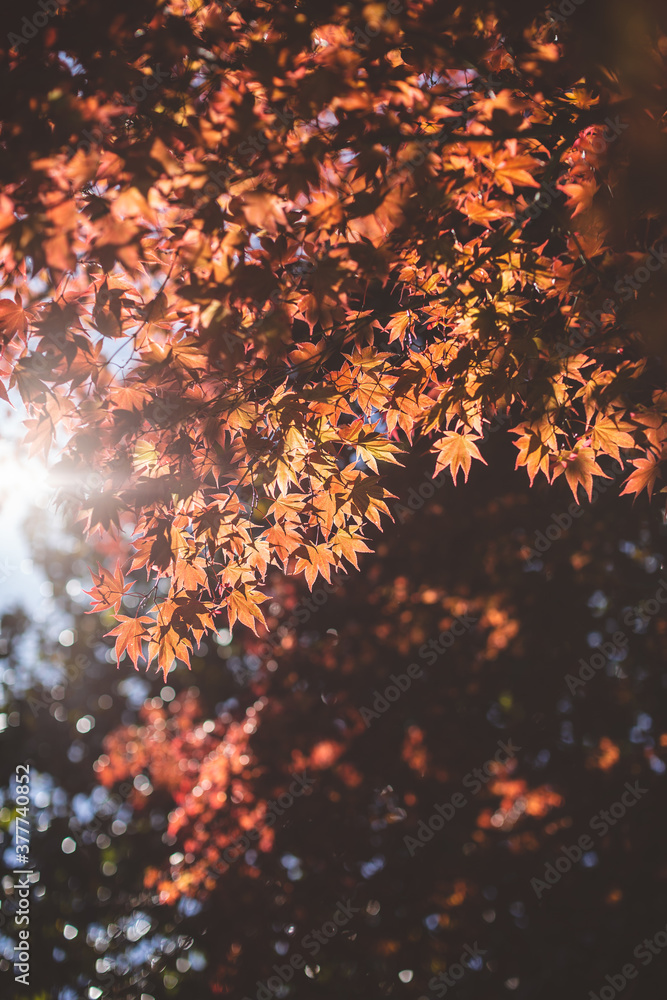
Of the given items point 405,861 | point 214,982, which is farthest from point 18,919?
point 405,861

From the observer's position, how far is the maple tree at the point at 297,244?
165 cm

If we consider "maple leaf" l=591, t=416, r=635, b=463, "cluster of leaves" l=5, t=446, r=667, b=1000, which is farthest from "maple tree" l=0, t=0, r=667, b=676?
"cluster of leaves" l=5, t=446, r=667, b=1000

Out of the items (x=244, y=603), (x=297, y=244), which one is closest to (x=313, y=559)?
(x=244, y=603)

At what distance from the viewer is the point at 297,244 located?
6.57 feet

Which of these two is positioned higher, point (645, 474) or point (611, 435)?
point (611, 435)

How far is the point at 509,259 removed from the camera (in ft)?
7.44

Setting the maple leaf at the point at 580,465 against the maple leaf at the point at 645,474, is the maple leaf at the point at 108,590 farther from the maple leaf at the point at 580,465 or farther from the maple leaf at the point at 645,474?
the maple leaf at the point at 645,474

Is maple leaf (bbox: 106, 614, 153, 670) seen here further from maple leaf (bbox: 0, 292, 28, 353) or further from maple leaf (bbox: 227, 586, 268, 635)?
maple leaf (bbox: 0, 292, 28, 353)

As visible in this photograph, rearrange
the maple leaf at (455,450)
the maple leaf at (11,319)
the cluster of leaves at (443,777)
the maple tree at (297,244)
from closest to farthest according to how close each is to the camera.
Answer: the maple tree at (297,244) < the maple leaf at (11,319) < the maple leaf at (455,450) < the cluster of leaves at (443,777)

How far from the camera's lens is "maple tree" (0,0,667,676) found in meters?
1.65

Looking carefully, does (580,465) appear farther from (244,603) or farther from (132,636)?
(132,636)

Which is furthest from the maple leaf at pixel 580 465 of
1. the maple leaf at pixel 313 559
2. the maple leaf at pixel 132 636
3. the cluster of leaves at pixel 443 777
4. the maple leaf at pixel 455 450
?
the cluster of leaves at pixel 443 777

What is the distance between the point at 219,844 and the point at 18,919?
5.14 m

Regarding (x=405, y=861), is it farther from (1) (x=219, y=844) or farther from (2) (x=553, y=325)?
(2) (x=553, y=325)
